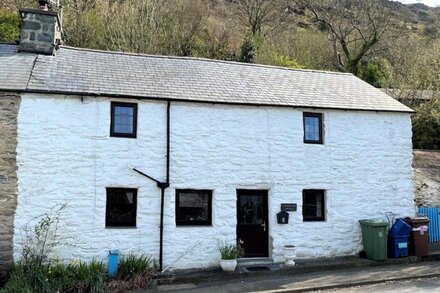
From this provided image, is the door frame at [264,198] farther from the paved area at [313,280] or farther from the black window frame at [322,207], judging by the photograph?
the paved area at [313,280]

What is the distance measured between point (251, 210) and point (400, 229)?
15.2 ft

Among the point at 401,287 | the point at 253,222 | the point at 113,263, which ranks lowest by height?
the point at 401,287

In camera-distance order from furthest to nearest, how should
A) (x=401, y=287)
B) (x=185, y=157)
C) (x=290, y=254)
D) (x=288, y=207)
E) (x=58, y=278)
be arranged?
(x=288, y=207) → (x=290, y=254) → (x=185, y=157) → (x=401, y=287) → (x=58, y=278)

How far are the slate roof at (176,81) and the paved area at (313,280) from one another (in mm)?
4956

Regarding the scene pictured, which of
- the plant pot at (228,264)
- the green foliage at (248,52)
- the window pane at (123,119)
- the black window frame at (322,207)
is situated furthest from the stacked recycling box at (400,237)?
the green foliage at (248,52)

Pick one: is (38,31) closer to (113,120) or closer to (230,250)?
(113,120)

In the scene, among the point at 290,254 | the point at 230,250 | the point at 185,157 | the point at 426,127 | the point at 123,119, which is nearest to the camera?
the point at 230,250

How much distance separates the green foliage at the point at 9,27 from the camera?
21641mm

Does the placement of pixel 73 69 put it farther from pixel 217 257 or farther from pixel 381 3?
pixel 381 3

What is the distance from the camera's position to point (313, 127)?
42.6 feet

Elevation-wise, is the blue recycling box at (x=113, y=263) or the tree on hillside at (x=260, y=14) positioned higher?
the tree on hillside at (x=260, y=14)

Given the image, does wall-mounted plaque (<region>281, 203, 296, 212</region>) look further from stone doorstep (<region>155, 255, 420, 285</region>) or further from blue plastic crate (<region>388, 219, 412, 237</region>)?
blue plastic crate (<region>388, 219, 412, 237</region>)

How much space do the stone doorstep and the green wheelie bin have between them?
0.78 ft

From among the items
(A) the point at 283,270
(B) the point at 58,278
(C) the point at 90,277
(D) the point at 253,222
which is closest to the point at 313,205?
(D) the point at 253,222
